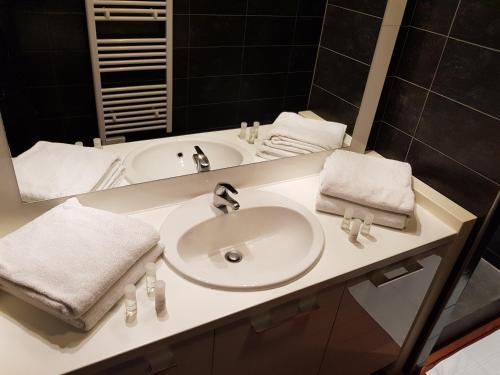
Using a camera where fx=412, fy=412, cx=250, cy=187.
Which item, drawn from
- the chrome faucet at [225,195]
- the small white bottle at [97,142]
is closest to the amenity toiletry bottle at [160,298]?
the chrome faucet at [225,195]

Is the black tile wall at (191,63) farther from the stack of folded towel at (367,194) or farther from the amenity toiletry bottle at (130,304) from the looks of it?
the amenity toiletry bottle at (130,304)

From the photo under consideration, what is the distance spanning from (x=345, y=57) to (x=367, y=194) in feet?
1.78

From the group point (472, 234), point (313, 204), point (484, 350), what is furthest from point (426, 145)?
point (484, 350)

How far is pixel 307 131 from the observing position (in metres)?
1.61

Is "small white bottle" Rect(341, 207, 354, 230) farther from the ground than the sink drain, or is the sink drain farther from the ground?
"small white bottle" Rect(341, 207, 354, 230)

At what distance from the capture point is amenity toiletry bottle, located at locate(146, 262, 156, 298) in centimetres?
104

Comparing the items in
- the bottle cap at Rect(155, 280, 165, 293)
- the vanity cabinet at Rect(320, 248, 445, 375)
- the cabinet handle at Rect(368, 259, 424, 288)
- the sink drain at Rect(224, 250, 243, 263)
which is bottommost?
the vanity cabinet at Rect(320, 248, 445, 375)

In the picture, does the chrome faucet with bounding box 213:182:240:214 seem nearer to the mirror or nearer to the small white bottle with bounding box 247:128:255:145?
the mirror

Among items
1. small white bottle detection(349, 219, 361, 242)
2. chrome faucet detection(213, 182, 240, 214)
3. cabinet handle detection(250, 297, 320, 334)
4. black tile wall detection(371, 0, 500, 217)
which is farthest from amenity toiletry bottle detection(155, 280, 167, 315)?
black tile wall detection(371, 0, 500, 217)

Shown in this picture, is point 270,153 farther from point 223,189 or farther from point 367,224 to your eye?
point 367,224

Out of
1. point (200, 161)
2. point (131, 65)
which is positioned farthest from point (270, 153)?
point (131, 65)

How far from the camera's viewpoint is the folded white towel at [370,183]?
1381 mm

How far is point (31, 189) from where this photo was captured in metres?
1.16

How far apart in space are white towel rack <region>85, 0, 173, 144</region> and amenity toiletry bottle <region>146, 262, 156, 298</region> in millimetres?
442
